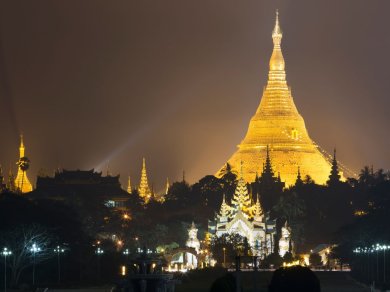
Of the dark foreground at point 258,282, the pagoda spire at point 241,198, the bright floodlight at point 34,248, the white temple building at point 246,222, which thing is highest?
the pagoda spire at point 241,198

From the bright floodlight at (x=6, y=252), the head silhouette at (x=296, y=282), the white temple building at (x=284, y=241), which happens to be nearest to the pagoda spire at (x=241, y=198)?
the white temple building at (x=284, y=241)

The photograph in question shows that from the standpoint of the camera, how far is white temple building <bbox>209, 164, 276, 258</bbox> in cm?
18688

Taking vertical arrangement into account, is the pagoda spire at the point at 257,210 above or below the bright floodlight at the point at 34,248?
above

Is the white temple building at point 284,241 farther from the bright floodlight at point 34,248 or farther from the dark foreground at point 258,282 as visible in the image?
the bright floodlight at point 34,248

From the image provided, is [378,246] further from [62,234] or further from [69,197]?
[69,197]

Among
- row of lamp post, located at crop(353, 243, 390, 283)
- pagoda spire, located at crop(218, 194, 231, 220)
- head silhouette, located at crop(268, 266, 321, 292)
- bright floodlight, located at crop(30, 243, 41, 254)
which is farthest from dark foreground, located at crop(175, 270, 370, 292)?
pagoda spire, located at crop(218, 194, 231, 220)

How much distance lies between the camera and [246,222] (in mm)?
189000

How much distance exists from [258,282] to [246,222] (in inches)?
2569

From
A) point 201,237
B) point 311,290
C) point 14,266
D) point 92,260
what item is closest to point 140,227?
point 201,237

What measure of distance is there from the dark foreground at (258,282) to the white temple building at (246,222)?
146ft

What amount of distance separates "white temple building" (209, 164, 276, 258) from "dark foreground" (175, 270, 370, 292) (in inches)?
1752

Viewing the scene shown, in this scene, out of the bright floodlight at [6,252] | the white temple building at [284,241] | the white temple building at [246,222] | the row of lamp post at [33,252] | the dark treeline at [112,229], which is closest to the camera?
the row of lamp post at [33,252]

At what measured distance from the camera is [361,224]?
146750 millimetres

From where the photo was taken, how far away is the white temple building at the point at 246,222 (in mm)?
186875
